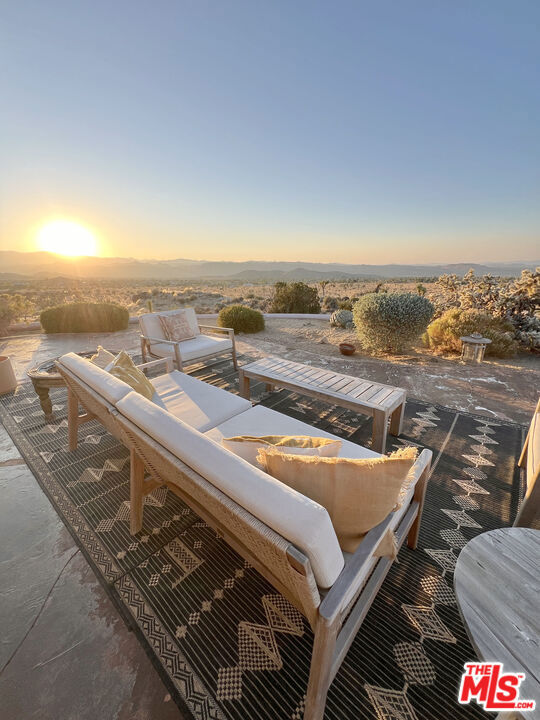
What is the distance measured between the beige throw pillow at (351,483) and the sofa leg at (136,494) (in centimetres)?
126

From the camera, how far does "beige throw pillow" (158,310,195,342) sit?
15.5 ft

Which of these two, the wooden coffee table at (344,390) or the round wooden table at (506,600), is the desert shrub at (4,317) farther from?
the round wooden table at (506,600)

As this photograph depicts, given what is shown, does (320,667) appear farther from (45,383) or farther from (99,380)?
(45,383)

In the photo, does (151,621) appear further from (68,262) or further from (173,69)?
(68,262)

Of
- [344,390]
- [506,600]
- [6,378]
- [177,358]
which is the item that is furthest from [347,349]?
[6,378]

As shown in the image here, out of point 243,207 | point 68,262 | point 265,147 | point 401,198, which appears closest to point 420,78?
point 265,147

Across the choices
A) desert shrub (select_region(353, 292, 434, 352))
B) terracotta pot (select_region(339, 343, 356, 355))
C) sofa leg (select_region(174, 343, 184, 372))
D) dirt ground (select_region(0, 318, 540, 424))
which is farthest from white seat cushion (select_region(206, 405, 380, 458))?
desert shrub (select_region(353, 292, 434, 352))

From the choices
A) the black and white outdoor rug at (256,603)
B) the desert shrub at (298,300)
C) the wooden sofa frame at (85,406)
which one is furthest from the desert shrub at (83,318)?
the wooden sofa frame at (85,406)

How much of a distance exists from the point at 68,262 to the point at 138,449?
261 ft

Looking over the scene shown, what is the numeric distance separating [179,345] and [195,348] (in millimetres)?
360

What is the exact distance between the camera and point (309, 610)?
39.7 inches

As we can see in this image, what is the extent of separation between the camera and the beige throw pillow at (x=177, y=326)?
472 cm

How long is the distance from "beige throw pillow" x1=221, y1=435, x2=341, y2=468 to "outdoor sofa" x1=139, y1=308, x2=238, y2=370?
295cm

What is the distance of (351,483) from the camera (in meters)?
1.08
